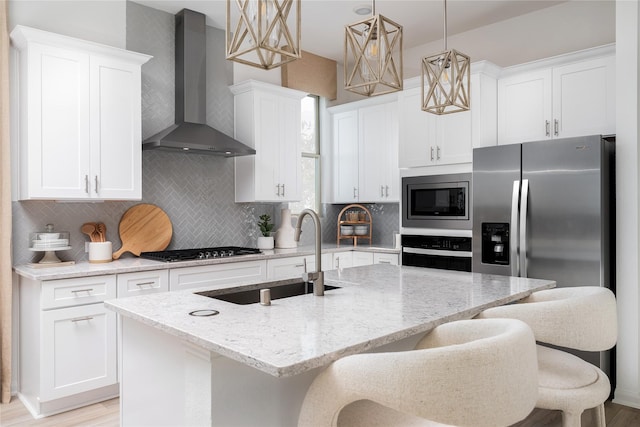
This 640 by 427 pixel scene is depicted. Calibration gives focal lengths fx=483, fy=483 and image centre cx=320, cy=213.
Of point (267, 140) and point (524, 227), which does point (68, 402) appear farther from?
point (524, 227)

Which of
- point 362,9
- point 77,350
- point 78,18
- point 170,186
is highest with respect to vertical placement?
point 362,9

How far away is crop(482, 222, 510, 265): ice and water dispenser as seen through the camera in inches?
140

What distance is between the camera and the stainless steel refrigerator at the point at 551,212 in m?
3.12

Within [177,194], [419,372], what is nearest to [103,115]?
[177,194]

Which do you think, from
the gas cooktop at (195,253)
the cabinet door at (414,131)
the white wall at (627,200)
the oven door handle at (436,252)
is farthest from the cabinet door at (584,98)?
the gas cooktop at (195,253)

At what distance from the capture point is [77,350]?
3062 mm

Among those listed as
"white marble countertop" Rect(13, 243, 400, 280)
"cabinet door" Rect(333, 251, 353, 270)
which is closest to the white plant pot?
"white marble countertop" Rect(13, 243, 400, 280)

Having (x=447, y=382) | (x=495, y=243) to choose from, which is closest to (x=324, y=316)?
(x=447, y=382)

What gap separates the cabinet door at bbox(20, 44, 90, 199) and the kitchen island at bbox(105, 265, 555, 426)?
1592mm

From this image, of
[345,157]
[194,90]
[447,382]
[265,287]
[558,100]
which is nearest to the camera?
[447,382]

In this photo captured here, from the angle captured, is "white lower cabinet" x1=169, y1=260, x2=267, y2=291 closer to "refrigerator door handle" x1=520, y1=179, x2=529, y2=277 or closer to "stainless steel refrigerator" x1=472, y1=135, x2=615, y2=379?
"stainless steel refrigerator" x1=472, y1=135, x2=615, y2=379

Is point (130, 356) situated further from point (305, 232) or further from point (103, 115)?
point (305, 232)

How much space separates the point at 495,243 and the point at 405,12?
7.20 ft

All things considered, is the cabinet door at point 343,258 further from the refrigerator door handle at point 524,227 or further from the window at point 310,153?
the refrigerator door handle at point 524,227
